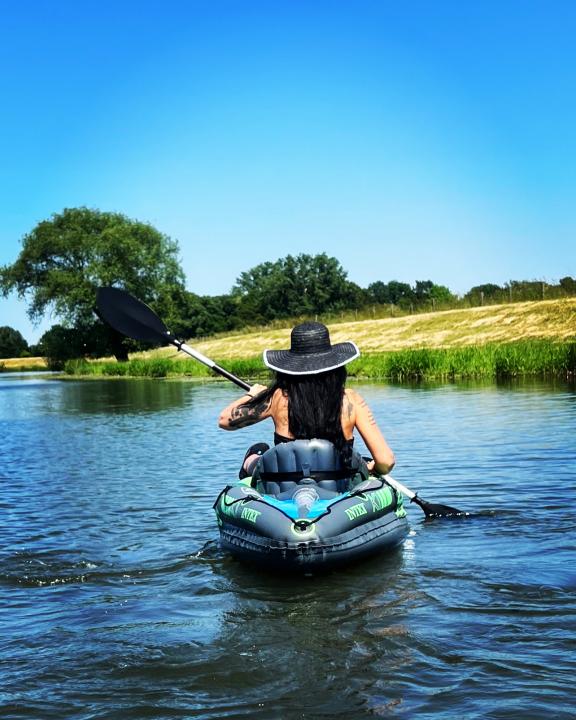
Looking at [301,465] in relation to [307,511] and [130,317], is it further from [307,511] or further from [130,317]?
[130,317]

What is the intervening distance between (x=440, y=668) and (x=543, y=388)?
19.3 meters

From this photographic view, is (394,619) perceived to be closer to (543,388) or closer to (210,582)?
(210,582)

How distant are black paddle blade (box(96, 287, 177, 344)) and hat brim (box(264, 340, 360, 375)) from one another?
383 cm

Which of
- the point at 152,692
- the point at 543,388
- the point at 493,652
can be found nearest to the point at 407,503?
the point at 493,652

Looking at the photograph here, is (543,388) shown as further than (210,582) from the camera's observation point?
Yes

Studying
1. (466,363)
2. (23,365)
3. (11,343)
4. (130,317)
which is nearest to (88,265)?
(23,365)

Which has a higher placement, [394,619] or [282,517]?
[282,517]

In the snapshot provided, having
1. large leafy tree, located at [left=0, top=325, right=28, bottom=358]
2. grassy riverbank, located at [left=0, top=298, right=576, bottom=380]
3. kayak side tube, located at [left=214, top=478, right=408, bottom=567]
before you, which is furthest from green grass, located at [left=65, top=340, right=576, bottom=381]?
large leafy tree, located at [left=0, top=325, right=28, bottom=358]

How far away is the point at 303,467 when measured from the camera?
6672mm

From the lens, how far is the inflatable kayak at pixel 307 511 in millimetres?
6293

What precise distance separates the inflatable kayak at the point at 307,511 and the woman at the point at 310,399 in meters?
0.13

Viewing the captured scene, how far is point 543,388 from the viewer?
23141 mm

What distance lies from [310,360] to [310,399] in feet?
0.89

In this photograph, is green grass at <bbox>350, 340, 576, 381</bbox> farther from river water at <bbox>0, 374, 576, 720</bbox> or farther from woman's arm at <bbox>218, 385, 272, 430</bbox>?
woman's arm at <bbox>218, 385, 272, 430</bbox>
